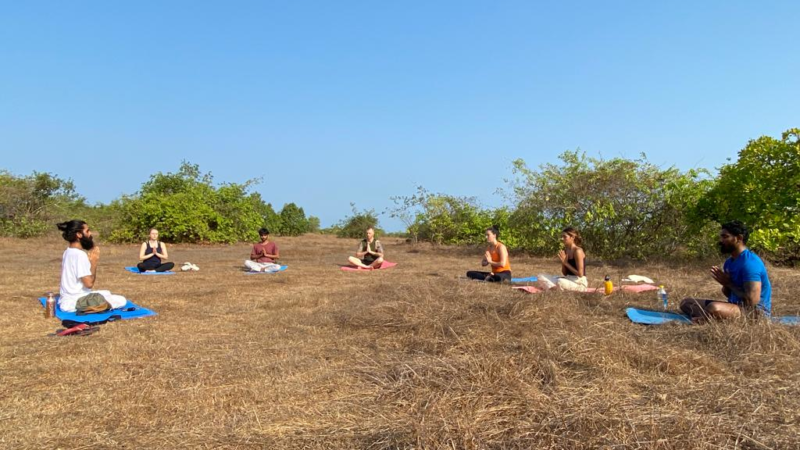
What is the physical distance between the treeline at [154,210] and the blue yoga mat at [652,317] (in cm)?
1728

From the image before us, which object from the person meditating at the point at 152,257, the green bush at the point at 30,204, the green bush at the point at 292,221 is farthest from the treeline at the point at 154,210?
the person meditating at the point at 152,257

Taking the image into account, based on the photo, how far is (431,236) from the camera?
20.1 metres

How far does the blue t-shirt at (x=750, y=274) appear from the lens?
5559mm

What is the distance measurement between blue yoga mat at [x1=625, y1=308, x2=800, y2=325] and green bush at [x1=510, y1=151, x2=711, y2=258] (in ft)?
25.4

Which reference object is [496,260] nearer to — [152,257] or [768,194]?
[768,194]

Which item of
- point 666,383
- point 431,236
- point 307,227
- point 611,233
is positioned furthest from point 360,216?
point 666,383

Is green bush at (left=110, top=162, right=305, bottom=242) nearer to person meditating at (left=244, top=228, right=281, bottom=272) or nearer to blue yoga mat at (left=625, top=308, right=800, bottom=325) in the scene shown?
person meditating at (left=244, top=228, right=281, bottom=272)

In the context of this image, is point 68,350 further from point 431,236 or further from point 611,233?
point 431,236

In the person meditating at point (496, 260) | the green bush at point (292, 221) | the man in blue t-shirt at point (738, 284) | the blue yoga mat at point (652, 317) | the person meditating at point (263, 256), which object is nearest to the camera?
the man in blue t-shirt at point (738, 284)

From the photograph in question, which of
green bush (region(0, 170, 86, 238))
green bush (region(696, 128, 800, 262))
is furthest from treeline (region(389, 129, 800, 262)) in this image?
green bush (region(0, 170, 86, 238))

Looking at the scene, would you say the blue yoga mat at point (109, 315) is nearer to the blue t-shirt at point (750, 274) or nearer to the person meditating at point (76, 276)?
the person meditating at point (76, 276)

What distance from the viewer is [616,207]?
565 inches

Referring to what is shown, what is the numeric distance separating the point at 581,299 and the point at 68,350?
5519 mm

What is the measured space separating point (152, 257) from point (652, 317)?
978cm
